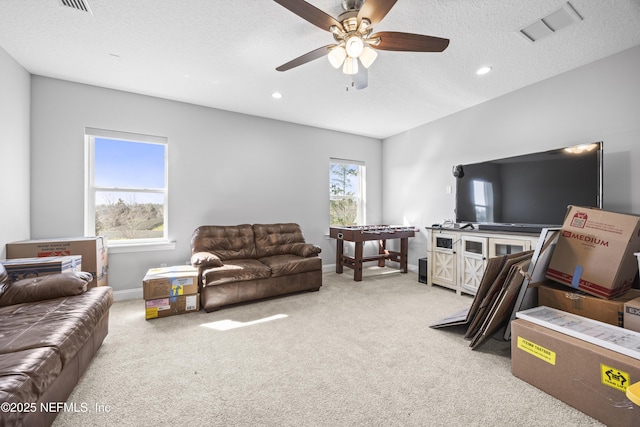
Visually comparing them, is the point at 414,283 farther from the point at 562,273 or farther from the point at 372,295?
the point at 562,273

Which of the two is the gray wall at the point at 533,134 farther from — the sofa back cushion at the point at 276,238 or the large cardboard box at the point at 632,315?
the sofa back cushion at the point at 276,238

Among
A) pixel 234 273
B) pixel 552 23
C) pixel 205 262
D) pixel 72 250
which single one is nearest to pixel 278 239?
pixel 234 273

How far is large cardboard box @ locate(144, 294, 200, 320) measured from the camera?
2816 millimetres

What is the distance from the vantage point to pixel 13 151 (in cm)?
273

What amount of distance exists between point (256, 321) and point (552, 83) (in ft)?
14.1

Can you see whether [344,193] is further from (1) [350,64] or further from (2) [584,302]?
(2) [584,302]

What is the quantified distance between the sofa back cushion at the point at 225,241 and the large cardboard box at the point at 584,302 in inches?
128

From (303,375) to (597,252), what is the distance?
2.19 m

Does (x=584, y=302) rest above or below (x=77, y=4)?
below

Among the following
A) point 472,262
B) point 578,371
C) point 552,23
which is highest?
point 552,23

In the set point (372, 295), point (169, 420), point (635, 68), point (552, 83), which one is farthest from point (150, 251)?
point (635, 68)

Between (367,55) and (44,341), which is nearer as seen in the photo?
(44,341)

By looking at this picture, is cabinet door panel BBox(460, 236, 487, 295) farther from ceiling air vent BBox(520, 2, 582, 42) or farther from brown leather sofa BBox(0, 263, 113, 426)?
brown leather sofa BBox(0, 263, 113, 426)

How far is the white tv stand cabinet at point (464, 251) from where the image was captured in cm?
313
